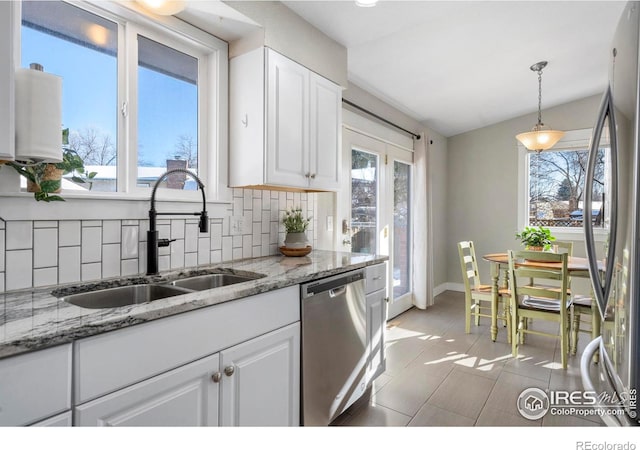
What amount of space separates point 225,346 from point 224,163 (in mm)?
1231

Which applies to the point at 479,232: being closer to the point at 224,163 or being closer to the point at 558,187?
the point at 558,187

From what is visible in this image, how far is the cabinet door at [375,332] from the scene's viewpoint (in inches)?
90.9

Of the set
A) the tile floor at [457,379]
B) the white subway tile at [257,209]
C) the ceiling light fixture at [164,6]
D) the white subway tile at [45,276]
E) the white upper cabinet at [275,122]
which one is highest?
the ceiling light fixture at [164,6]

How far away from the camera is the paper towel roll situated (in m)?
1.25

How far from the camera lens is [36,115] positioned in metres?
1.27

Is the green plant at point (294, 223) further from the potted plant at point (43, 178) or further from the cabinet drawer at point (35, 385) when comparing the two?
the cabinet drawer at point (35, 385)

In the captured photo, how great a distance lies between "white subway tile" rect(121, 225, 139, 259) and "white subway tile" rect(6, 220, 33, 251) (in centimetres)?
37

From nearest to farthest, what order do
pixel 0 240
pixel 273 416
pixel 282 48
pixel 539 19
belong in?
pixel 0 240
pixel 273 416
pixel 282 48
pixel 539 19

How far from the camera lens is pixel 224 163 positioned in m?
2.25

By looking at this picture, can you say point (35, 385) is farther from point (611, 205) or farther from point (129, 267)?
point (611, 205)

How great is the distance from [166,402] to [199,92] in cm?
174

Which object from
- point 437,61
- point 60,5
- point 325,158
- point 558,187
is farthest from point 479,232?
point 60,5

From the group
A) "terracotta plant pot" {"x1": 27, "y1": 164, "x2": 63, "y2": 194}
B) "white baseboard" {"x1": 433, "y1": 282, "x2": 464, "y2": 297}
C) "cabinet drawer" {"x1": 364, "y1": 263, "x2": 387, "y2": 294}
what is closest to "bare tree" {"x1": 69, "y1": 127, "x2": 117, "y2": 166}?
"terracotta plant pot" {"x1": 27, "y1": 164, "x2": 63, "y2": 194}

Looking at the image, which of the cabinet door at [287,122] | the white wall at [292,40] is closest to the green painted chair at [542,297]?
the cabinet door at [287,122]
